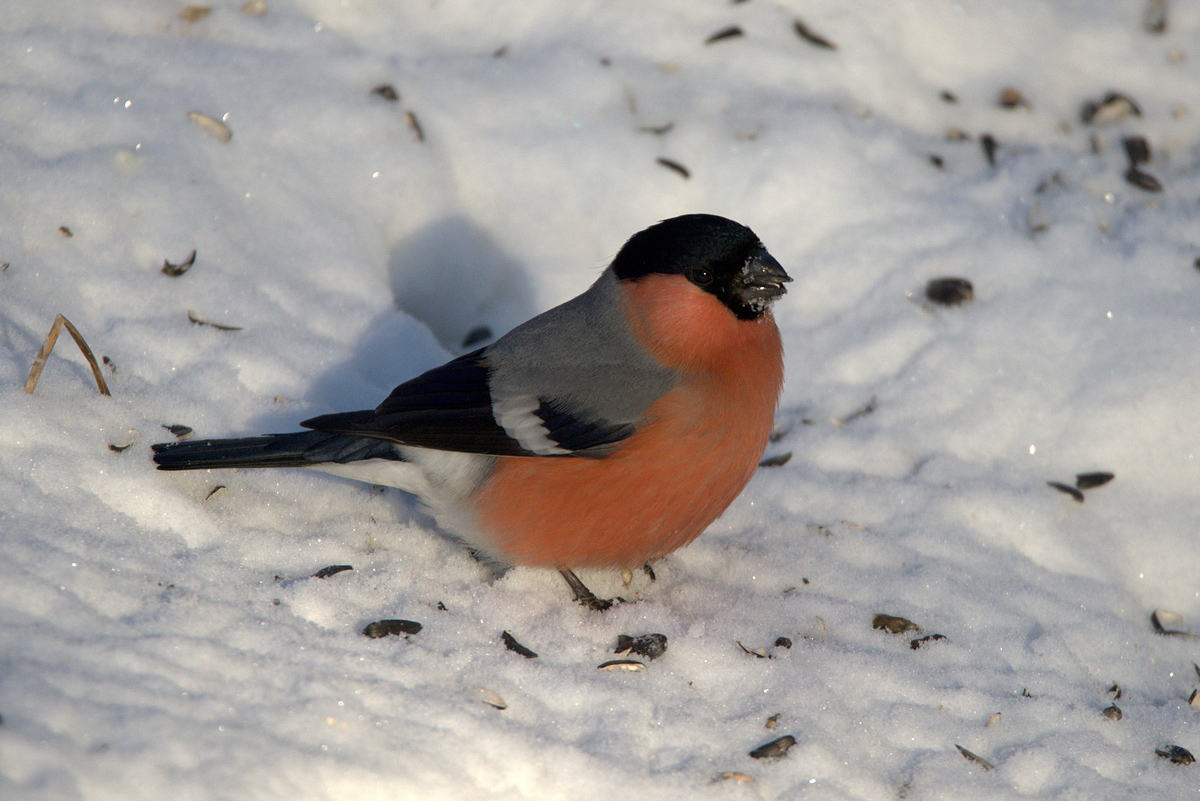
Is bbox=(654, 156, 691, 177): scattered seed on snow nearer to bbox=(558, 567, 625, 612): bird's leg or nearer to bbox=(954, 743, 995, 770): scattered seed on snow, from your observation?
bbox=(558, 567, 625, 612): bird's leg

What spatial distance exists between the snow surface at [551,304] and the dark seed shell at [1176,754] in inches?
1.9

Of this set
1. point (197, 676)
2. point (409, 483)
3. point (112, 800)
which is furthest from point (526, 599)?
point (112, 800)

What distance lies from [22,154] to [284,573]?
209 cm

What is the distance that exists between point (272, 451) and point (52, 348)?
84 cm

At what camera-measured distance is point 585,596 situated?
10.5 feet

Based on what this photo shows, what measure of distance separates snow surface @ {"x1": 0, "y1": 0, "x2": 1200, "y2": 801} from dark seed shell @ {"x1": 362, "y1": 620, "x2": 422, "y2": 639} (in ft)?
0.15

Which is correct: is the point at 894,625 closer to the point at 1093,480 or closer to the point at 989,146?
the point at 1093,480

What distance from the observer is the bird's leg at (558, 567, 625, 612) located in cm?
316

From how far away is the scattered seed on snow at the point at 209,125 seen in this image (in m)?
4.07

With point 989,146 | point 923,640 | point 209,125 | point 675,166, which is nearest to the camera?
point 923,640

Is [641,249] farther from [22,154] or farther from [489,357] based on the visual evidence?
[22,154]

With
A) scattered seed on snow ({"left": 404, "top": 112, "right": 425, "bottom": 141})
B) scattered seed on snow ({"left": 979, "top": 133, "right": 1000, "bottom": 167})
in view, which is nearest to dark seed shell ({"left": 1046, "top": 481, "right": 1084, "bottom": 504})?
scattered seed on snow ({"left": 979, "top": 133, "right": 1000, "bottom": 167})

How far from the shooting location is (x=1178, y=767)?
274 cm

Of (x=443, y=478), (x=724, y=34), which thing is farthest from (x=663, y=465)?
(x=724, y=34)
